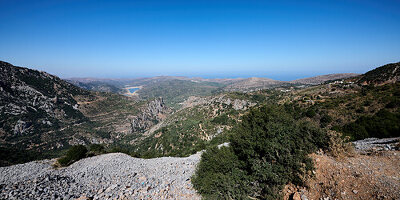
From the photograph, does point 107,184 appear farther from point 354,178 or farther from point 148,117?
point 148,117

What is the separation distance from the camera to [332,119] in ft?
78.1

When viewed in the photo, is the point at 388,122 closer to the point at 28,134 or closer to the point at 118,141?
the point at 118,141

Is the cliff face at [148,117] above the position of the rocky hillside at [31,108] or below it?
below

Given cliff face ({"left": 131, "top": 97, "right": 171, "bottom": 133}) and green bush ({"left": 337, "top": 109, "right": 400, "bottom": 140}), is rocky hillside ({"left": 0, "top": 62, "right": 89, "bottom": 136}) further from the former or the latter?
green bush ({"left": 337, "top": 109, "right": 400, "bottom": 140})

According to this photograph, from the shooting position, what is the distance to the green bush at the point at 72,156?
20.1 meters

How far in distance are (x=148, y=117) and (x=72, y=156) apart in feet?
361

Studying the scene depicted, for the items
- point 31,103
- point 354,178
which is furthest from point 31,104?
point 354,178

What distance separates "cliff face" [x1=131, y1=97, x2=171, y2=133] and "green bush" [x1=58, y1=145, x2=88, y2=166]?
8076 centimetres

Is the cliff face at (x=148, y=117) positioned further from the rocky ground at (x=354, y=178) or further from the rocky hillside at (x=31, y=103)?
the rocky ground at (x=354, y=178)

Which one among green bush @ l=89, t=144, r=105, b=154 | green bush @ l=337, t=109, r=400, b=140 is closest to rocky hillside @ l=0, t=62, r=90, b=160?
green bush @ l=89, t=144, r=105, b=154

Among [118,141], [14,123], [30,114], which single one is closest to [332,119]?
[118,141]

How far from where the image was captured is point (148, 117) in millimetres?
127750

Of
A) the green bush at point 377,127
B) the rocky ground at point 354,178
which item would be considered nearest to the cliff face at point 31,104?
the rocky ground at point 354,178

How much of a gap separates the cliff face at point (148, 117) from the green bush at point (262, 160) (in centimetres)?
9940
